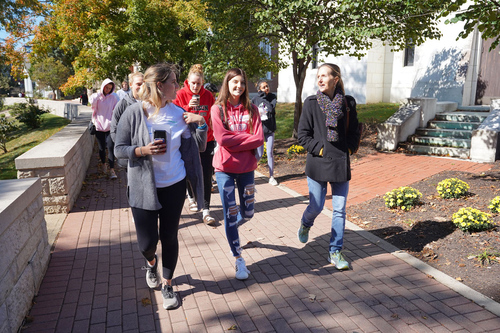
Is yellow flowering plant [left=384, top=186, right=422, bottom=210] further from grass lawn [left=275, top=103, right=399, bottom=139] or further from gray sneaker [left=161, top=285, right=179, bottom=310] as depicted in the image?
grass lawn [left=275, top=103, right=399, bottom=139]

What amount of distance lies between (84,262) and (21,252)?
108 centimetres

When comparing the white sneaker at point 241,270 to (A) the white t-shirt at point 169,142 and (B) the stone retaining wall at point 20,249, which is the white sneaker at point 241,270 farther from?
(B) the stone retaining wall at point 20,249

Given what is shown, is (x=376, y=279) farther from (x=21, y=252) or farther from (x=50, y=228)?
(x=50, y=228)

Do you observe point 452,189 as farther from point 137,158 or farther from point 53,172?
point 53,172

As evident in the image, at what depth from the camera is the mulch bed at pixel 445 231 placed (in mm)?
4184

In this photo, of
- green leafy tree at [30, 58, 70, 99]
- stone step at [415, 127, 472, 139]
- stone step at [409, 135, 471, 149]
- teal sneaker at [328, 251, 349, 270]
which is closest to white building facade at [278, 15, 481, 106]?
stone step at [415, 127, 472, 139]

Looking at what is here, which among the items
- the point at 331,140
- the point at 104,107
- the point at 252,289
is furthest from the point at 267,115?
the point at 252,289

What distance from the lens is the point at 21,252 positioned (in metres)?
3.52

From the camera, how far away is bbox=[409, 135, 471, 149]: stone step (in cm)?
998

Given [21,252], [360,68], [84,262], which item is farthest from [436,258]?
[360,68]

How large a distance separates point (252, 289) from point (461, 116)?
10.1 metres

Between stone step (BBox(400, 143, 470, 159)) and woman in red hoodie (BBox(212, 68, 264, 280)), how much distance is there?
24.5ft

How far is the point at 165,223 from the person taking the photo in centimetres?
344

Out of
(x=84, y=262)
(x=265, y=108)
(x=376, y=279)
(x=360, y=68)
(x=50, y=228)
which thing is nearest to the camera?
(x=376, y=279)
